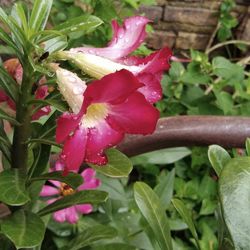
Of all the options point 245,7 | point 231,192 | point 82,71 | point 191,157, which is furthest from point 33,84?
point 245,7

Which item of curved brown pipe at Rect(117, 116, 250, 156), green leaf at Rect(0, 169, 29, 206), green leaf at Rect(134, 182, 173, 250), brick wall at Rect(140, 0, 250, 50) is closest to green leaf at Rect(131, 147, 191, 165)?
curved brown pipe at Rect(117, 116, 250, 156)

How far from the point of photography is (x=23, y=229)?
775mm

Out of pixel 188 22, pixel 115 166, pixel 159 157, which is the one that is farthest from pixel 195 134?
pixel 188 22

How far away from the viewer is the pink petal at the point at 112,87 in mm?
579

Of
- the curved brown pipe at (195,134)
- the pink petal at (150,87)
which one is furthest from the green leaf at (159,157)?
the pink petal at (150,87)

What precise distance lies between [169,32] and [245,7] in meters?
0.40

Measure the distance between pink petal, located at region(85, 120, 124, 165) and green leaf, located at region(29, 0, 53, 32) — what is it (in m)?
0.16

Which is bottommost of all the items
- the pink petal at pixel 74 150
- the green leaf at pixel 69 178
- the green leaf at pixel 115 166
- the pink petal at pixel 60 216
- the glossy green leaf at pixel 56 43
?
the pink petal at pixel 60 216

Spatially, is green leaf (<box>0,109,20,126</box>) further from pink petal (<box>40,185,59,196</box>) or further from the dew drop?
pink petal (<box>40,185,59,196</box>)

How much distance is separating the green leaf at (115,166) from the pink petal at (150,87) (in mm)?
113

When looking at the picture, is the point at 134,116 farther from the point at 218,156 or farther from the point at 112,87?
the point at 218,156

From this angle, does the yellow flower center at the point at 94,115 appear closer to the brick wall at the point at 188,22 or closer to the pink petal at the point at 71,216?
the pink petal at the point at 71,216

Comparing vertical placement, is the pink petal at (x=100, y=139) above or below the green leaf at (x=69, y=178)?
above

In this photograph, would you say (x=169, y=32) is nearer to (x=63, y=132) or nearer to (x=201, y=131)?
(x=201, y=131)
